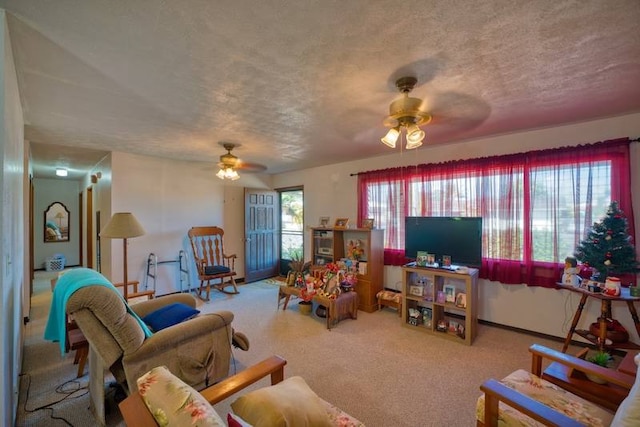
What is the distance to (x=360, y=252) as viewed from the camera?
176 inches

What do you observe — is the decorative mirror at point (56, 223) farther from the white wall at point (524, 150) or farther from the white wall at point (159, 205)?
the white wall at point (524, 150)

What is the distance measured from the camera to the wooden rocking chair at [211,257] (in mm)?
4789

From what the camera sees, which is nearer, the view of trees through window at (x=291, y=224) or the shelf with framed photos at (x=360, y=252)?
the shelf with framed photos at (x=360, y=252)

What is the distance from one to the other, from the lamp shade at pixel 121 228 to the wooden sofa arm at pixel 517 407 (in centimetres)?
351

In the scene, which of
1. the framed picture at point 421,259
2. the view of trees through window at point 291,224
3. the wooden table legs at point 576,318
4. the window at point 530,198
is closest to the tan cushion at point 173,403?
the framed picture at point 421,259

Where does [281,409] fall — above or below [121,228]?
below

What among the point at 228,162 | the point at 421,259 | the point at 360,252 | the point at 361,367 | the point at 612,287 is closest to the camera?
the point at 612,287

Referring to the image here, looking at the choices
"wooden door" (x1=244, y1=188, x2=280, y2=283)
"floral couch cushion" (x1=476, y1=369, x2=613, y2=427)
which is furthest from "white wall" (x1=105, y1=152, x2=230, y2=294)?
"floral couch cushion" (x1=476, y1=369, x2=613, y2=427)

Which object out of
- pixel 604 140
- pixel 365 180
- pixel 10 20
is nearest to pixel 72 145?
pixel 10 20

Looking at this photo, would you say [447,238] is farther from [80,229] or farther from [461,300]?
[80,229]

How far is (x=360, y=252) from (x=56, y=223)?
8022 millimetres

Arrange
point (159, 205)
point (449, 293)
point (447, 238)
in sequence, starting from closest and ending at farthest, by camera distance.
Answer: point (449, 293), point (447, 238), point (159, 205)

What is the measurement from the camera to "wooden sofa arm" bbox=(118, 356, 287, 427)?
982 millimetres

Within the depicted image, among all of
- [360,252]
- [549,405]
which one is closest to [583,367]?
[549,405]
